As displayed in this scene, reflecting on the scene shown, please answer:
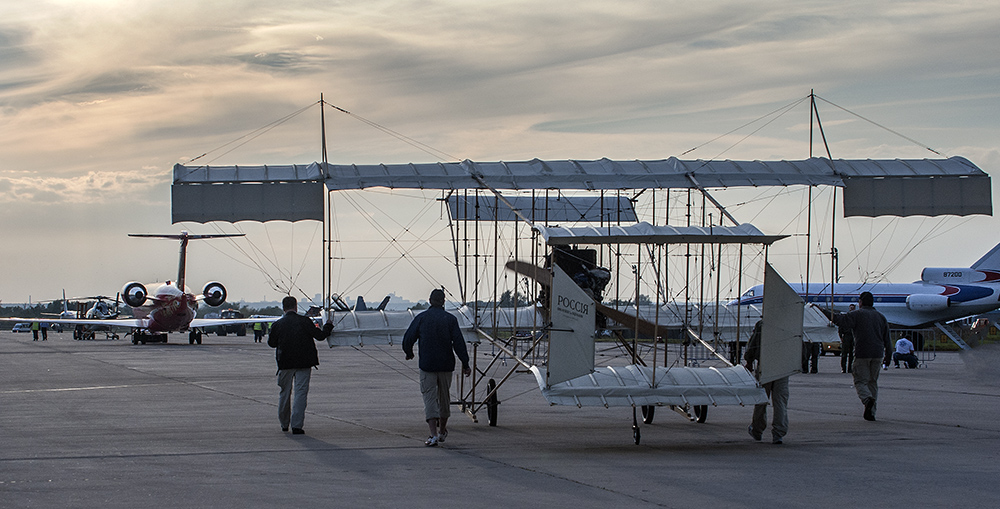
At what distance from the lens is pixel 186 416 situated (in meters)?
14.3

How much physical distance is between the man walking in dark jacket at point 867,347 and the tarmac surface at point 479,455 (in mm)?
560

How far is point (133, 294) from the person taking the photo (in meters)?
59.7

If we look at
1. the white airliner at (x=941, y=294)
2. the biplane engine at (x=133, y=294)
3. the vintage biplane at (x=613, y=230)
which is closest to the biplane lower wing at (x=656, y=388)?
the vintage biplane at (x=613, y=230)

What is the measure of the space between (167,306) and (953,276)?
4706 centimetres

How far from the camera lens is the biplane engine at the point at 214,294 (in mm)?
62094

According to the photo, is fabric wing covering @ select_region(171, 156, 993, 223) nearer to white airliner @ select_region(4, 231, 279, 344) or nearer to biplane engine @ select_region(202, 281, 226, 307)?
white airliner @ select_region(4, 231, 279, 344)

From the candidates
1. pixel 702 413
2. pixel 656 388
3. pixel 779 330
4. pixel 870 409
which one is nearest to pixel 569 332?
pixel 656 388

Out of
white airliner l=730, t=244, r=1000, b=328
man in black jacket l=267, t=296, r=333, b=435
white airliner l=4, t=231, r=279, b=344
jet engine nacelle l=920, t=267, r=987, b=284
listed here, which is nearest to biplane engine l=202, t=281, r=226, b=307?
white airliner l=4, t=231, r=279, b=344

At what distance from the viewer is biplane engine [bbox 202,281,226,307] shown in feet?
204

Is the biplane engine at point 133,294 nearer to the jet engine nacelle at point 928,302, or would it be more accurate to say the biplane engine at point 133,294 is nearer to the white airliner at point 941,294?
the white airliner at point 941,294

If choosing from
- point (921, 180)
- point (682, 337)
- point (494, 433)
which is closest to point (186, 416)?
point (494, 433)

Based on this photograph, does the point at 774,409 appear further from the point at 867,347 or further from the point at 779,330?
the point at 867,347

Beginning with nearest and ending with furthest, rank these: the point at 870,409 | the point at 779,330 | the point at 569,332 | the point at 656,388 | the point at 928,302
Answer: the point at 569,332 < the point at 656,388 < the point at 779,330 < the point at 870,409 < the point at 928,302

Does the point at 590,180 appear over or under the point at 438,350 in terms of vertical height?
over
